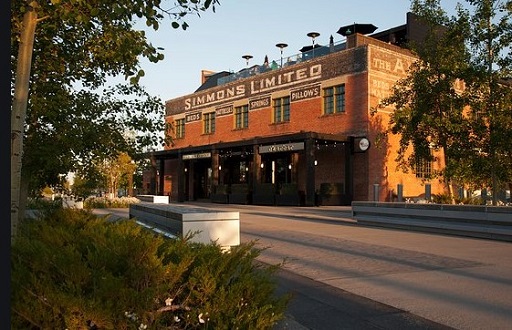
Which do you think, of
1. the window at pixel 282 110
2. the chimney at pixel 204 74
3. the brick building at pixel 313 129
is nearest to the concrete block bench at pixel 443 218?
the brick building at pixel 313 129

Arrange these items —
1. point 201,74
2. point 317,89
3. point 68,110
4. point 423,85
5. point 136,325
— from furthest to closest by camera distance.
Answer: point 201,74 → point 317,89 → point 423,85 → point 68,110 → point 136,325

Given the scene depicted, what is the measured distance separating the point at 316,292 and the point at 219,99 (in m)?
41.2

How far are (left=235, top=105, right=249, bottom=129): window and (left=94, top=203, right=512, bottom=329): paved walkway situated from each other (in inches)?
1210

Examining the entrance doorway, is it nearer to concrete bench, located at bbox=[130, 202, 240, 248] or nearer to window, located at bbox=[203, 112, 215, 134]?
window, located at bbox=[203, 112, 215, 134]

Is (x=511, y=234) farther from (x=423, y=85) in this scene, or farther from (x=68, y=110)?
(x=68, y=110)

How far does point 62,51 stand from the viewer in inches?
340

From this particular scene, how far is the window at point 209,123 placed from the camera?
158 ft

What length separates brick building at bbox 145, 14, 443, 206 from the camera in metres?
32.5

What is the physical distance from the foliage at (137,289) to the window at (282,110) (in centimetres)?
3588

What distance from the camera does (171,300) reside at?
3.21 metres

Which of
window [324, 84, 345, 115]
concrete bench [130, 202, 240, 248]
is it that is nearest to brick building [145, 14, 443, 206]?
window [324, 84, 345, 115]

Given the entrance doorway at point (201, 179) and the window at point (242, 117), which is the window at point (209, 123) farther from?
the window at point (242, 117)

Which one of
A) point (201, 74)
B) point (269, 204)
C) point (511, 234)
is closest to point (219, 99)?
point (269, 204)

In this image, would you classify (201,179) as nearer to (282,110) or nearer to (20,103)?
(282,110)
